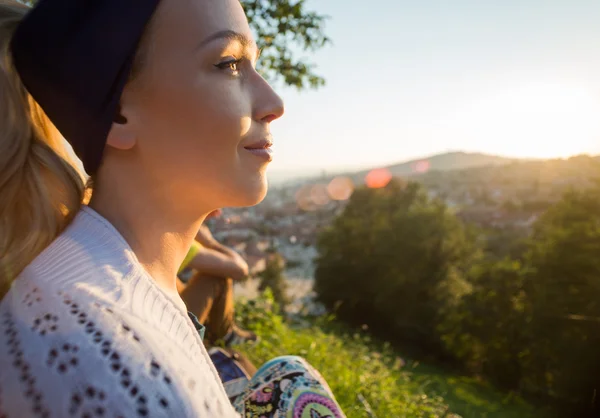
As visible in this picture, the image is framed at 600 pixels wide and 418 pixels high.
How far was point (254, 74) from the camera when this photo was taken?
1513 mm

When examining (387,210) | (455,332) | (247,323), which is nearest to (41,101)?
(247,323)

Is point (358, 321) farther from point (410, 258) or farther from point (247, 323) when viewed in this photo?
point (247, 323)

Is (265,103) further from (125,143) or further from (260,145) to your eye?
(125,143)

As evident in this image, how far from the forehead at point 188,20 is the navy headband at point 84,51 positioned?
0.18 ft

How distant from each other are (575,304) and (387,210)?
14.5 m

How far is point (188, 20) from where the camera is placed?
1.38m

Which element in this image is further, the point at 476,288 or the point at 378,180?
the point at 378,180

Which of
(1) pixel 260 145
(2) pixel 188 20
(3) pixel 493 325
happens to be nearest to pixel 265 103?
(1) pixel 260 145

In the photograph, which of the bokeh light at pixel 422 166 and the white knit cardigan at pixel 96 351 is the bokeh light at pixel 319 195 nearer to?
the bokeh light at pixel 422 166

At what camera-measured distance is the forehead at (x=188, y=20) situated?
137 cm

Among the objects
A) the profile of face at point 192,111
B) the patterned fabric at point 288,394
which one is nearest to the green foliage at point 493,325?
the patterned fabric at point 288,394

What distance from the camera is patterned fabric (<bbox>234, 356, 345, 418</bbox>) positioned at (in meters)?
1.73

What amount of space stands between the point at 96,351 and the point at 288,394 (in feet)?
3.54

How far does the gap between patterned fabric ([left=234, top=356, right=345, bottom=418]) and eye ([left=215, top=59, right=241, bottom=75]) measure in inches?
50.4
